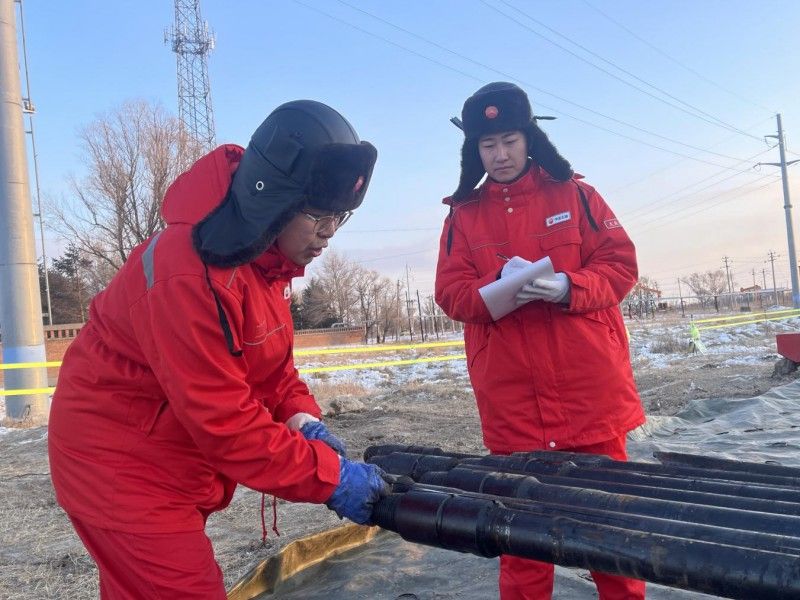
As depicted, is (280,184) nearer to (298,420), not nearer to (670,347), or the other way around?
(298,420)

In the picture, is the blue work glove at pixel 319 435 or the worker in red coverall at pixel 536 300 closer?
the blue work glove at pixel 319 435

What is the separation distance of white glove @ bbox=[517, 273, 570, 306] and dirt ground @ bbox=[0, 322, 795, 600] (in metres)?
2.13

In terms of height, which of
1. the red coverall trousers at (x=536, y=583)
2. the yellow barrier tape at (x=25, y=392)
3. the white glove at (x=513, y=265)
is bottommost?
the red coverall trousers at (x=536, y=583)

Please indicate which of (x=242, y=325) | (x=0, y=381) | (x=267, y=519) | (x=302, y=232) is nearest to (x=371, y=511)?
(x=242, y=325)

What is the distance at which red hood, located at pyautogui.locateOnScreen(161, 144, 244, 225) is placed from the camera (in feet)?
5.89

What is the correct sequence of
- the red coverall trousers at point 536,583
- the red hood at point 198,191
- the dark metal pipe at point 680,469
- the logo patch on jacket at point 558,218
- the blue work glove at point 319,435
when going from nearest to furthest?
the red hood at point 198,191 → the dark metal pipe at point 680,469 → the blue work glove at point 319,435 → the red coverall trousers at point 536,583 → the logo patch on jacket at point 558,218

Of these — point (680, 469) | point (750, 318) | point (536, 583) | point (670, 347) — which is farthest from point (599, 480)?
point (750, 318)

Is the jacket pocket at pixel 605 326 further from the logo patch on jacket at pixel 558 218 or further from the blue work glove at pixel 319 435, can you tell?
the blue work glove at pixel 319 435

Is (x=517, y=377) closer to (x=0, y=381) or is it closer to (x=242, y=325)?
(x=242, y=325)

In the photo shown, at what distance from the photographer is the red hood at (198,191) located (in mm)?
1796

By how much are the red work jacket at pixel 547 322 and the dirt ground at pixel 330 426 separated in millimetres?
1800

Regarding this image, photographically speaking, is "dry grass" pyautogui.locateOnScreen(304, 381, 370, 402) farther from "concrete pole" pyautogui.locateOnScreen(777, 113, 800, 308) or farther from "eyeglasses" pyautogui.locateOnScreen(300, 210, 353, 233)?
"concrete pole" pyautogui.locateOnScreen(777, 113, 800, 308)

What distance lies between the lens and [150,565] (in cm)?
182

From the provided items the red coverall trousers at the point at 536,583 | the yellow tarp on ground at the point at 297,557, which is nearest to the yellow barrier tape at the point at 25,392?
the yellow tarp on ground at the point at 297,557
